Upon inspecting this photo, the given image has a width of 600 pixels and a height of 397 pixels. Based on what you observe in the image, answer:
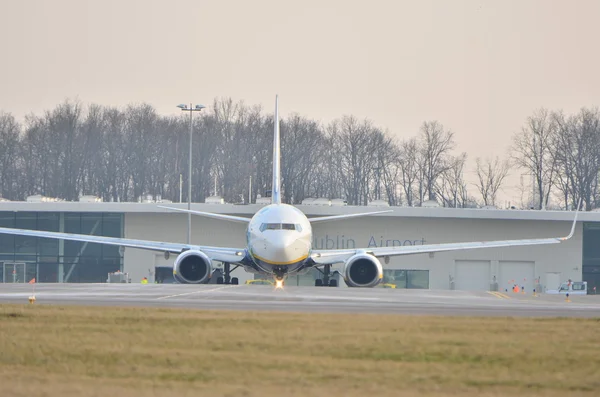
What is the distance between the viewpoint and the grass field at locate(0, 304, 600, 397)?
15023 millimetres

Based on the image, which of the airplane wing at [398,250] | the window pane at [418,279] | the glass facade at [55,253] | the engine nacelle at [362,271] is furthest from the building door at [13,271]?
the engine nacelle at [362,271]

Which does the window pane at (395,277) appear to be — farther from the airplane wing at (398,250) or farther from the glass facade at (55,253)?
the airplane wing at (398,250)

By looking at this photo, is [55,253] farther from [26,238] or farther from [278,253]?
[278,253]

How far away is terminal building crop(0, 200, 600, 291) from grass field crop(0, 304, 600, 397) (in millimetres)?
58347

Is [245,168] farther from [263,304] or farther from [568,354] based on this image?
[568,354]

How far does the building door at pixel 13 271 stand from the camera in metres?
89.1

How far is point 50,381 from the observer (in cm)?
1512

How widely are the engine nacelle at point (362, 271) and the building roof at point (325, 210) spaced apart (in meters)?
29.9

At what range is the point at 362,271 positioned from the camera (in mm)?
53031

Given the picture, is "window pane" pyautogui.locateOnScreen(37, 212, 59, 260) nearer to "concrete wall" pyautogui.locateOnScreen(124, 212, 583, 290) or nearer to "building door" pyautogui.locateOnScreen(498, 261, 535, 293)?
"concrete wall" pyautogui.locateOnScreen(124, 212, 583, 290)

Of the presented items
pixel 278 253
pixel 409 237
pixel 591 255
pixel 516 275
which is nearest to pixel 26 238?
pixel 409 237

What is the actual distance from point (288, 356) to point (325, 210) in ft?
227

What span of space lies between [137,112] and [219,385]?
13314cm

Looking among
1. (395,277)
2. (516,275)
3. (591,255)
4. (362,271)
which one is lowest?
(395,277)
